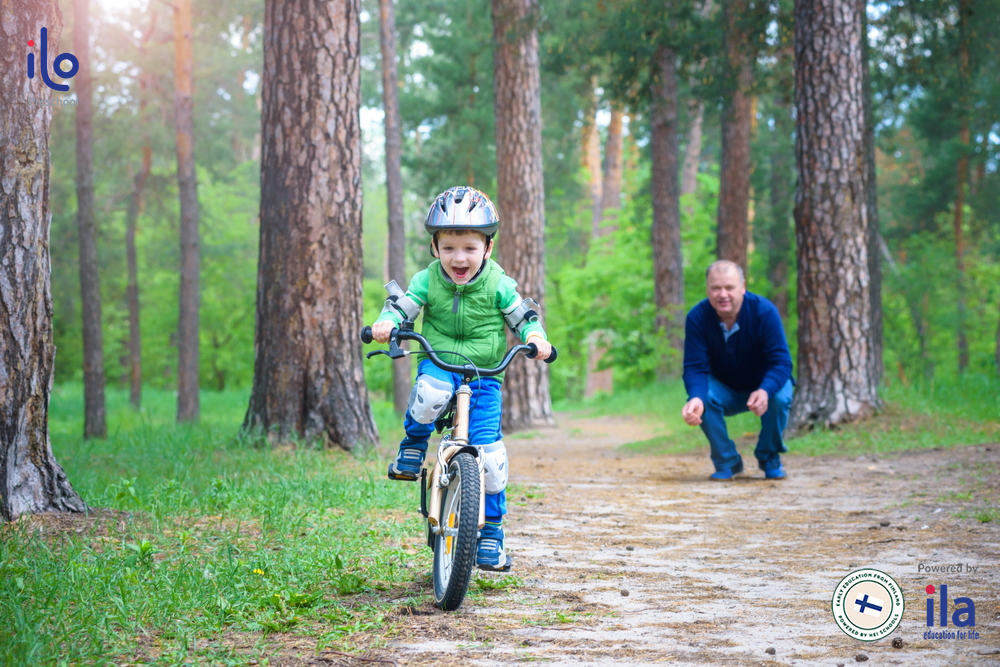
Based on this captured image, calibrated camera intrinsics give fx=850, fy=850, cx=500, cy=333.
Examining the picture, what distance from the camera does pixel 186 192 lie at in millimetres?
16688

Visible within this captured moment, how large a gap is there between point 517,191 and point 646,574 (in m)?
8.15

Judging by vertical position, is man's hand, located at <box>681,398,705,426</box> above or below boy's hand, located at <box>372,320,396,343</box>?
below

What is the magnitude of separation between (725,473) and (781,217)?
1814 centimetres

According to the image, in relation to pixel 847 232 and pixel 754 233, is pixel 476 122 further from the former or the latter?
pixel 847 232

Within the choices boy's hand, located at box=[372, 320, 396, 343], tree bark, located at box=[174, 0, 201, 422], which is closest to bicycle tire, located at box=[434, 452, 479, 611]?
boy's hand, located at box=[372, 320, 396, 343]

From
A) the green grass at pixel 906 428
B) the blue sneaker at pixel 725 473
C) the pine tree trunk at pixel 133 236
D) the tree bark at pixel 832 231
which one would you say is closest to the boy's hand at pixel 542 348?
the blue sneaker at pixel 725 473

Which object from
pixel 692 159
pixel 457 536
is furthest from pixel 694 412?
pixel 692 159

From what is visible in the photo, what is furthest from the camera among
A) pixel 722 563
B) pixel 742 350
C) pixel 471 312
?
pixel 742 350

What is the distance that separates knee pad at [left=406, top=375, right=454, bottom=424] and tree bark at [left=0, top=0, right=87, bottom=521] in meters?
2.25

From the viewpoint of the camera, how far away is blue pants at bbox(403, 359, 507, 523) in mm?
3889

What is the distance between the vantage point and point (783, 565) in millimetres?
4445

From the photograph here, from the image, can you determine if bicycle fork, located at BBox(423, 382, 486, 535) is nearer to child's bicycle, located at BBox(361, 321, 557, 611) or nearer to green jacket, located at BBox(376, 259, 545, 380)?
child's bicycle, located at BBox(361, 321, 557, 611)

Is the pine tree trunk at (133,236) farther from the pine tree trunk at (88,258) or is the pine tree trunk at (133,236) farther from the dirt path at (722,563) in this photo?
the dirt path at (722,563)

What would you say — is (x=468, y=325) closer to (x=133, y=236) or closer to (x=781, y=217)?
(x=781, y=217)
